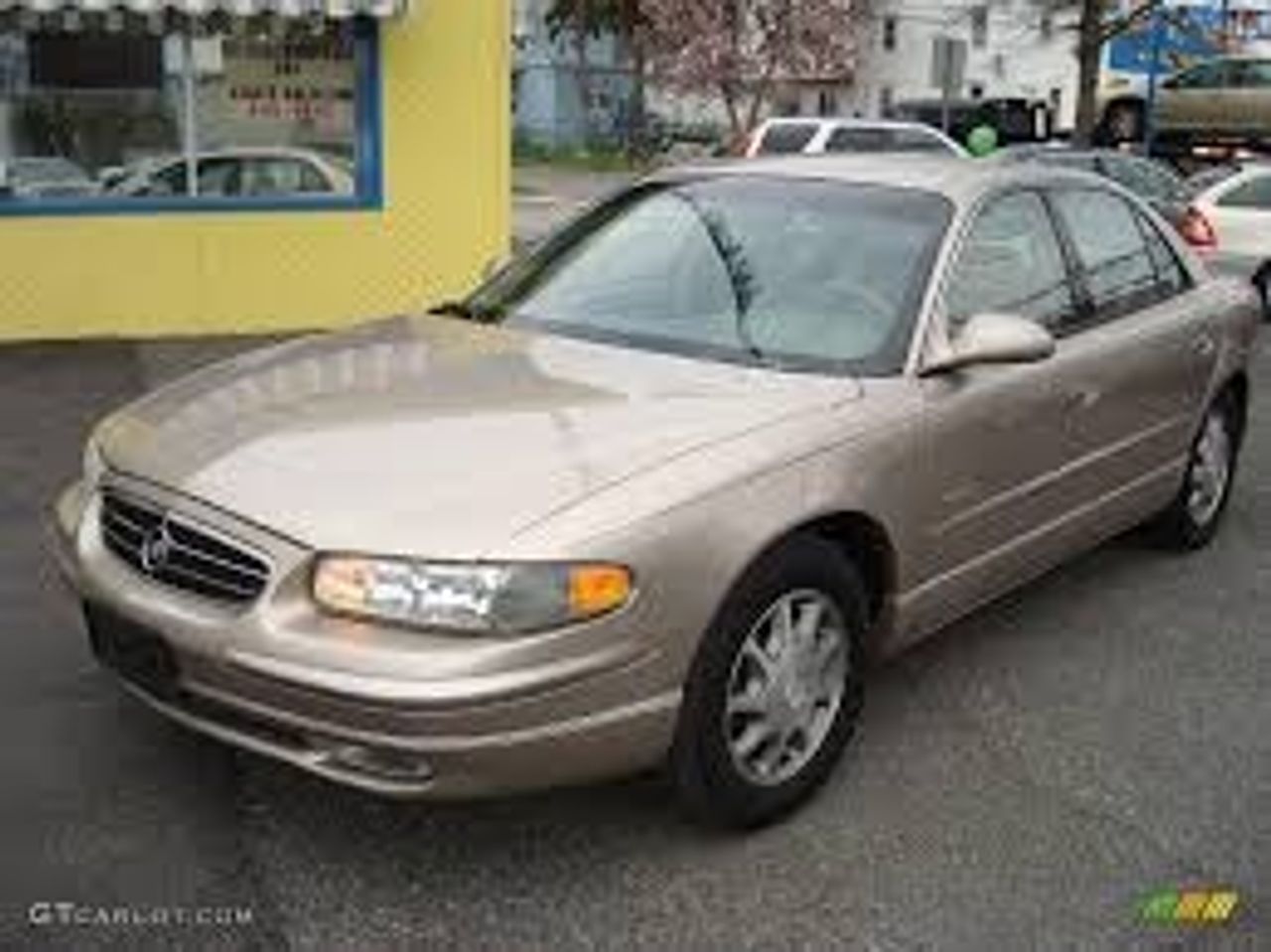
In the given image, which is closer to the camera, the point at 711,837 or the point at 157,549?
the point at 157,549

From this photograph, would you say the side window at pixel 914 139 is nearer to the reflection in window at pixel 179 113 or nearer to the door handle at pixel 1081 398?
the reflection in window at pixel 179 113

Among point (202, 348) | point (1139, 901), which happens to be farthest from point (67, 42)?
point (1139, 901)

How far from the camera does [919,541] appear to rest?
15.4ft

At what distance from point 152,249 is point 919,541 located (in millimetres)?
7634

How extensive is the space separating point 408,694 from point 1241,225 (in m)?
12.1

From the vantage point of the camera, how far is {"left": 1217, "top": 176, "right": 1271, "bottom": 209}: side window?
1430cm

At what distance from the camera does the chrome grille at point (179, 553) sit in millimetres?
3777

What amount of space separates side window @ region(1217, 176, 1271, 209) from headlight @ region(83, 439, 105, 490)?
465 inches

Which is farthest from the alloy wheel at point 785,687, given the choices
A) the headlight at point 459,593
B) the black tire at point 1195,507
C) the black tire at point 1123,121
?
the black tire at point 1123,121

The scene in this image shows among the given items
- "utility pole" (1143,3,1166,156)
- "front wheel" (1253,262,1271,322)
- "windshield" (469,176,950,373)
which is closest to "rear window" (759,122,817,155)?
"front wheel" (1253,262,1271,322)

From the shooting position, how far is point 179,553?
12.8 ft

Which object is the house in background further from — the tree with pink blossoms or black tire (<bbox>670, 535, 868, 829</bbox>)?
black tire (<bbox>670, 535, 868, 829</bbox>)

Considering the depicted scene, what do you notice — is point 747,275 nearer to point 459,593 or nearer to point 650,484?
point 650,484

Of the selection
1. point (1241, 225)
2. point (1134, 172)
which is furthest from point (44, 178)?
point (1134, 172)
